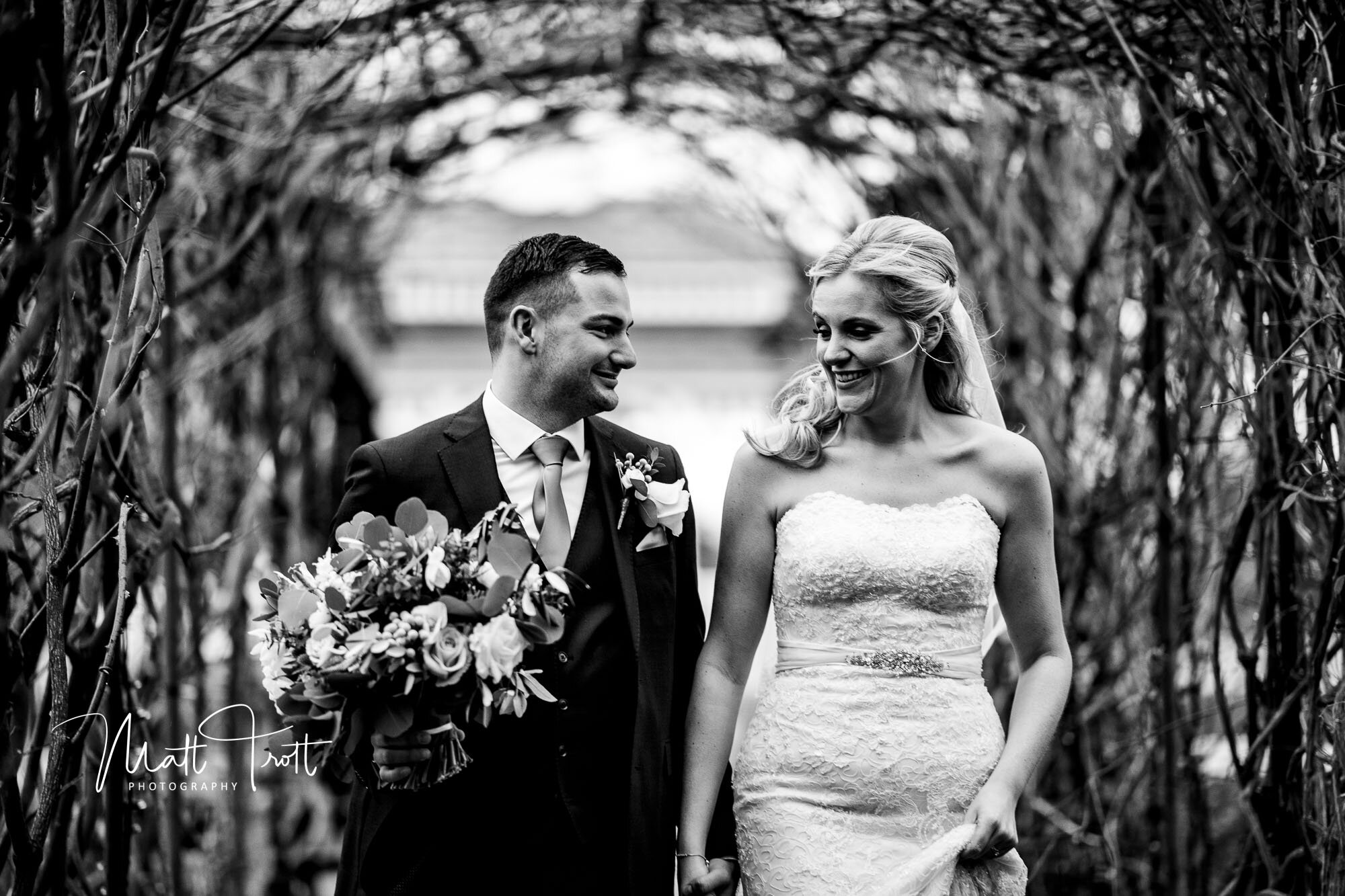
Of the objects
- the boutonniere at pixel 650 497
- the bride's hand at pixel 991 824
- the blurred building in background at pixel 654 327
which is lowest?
the bride's hand at pixel 991 824

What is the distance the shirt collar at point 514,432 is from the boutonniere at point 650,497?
0.12 metres

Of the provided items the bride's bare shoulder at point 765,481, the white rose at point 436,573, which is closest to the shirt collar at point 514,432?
the bride's bare shoulder at point 765,481

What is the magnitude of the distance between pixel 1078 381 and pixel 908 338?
248 centimetres

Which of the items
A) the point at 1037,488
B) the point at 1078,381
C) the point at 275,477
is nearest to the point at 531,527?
the point at 1037,488

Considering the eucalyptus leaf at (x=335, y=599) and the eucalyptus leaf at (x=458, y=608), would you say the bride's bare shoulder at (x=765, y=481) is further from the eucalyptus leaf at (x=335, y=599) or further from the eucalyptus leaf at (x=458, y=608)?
the eucalyptus leaf at (x=335, y=599)

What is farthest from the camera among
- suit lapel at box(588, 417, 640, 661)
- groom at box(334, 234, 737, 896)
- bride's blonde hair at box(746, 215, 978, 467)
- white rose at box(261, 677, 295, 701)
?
bride's blonde hair at box(746, 215, 978, 467)

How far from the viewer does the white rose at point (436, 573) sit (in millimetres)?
2531

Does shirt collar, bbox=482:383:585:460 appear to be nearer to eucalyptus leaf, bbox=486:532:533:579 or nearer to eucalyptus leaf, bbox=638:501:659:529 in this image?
eucalyptus leaf, bbox=638:501:659:529

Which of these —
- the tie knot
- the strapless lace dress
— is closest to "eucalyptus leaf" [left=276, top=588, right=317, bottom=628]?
the tie knot

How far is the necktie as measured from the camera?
300 centimetres

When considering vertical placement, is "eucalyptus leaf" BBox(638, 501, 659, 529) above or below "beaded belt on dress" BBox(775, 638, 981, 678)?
above

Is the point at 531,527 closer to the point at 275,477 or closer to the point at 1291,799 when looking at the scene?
the point at 1291,799

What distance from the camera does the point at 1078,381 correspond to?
17.8 ft

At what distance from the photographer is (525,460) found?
3.14 metres
